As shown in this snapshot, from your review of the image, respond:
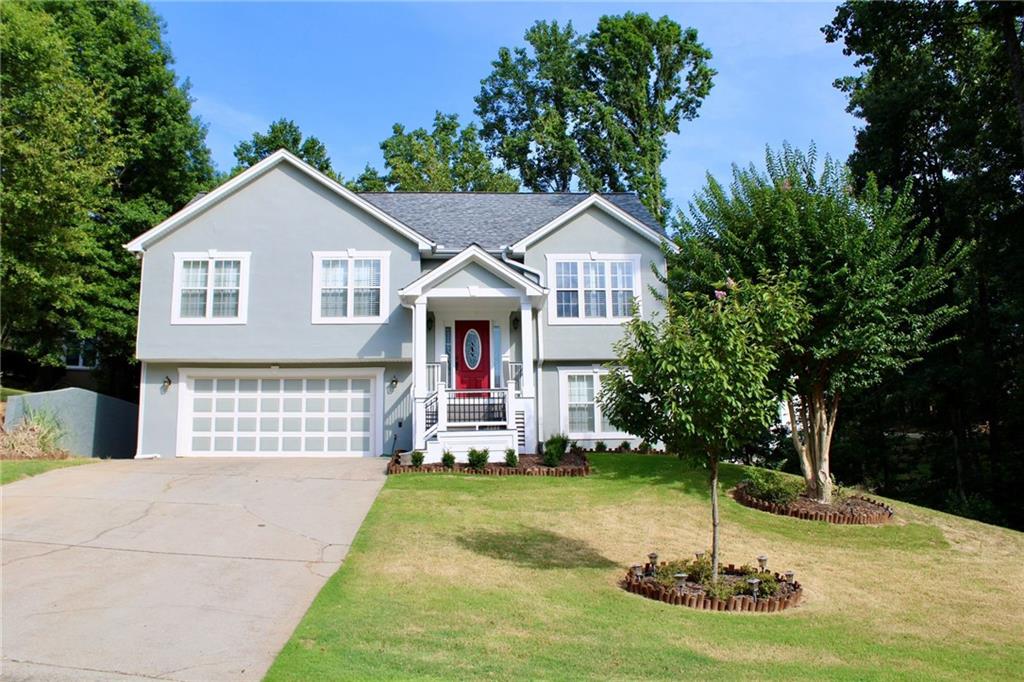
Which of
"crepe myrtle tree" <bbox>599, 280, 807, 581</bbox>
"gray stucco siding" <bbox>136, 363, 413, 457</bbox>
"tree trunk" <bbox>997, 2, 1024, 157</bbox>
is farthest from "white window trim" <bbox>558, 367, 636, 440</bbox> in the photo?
"tree trunk" <bbox>997, 2, 1024, 157</bbox>

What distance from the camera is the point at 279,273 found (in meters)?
19.3

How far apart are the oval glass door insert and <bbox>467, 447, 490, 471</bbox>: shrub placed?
3642 mm

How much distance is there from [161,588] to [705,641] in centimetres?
590

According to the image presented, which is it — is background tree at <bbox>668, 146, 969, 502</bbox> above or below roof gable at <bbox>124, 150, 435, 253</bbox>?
below

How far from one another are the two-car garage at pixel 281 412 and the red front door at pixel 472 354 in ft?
6.87

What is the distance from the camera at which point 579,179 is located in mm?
40375

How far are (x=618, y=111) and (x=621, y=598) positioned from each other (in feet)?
119

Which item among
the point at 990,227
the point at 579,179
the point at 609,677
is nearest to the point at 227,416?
the point at 609,677

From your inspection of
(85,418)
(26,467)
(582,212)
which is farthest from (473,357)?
(85,418)

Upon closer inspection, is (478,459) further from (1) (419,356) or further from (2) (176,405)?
(2) (176,405)

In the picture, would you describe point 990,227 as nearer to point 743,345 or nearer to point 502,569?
point 743,345

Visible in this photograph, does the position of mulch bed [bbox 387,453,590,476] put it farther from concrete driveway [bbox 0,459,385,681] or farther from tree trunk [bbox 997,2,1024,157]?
tree trunk [bbox 997,2,1024,157]

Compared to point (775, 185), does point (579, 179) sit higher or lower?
higher

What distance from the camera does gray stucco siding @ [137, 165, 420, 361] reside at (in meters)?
19.0
